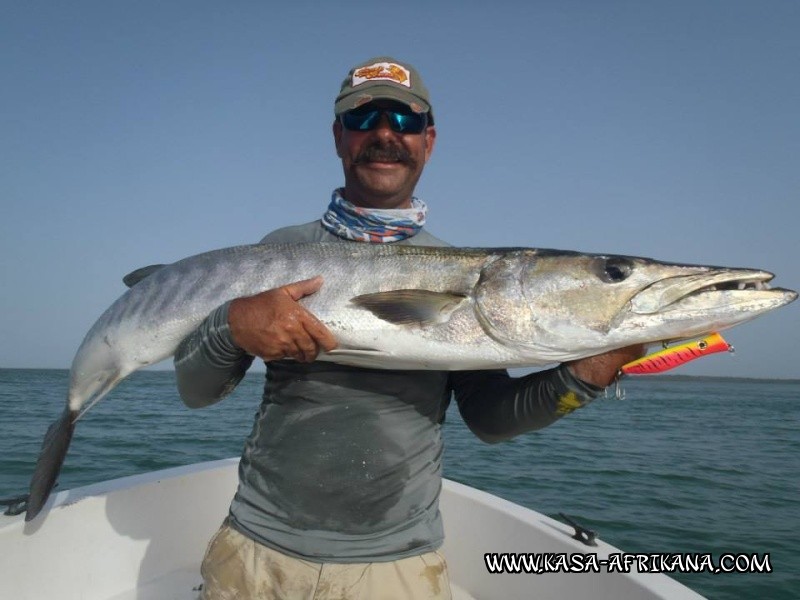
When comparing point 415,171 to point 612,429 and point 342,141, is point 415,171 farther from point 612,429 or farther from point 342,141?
point 612,429

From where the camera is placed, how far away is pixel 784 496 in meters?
10.4

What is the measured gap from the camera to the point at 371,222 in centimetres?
278

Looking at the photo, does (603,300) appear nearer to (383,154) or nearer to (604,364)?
(604,364)

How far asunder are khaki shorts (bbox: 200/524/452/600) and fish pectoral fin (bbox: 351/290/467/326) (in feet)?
3.17

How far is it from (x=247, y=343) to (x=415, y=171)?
124cm

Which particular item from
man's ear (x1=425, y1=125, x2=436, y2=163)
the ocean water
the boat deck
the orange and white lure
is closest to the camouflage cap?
man's ear (x1=425, y1=125, x2=436, y2=163)

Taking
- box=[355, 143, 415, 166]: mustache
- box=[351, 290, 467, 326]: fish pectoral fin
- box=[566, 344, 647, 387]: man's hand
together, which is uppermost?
box=[355, 143, 415, 166]: mustache

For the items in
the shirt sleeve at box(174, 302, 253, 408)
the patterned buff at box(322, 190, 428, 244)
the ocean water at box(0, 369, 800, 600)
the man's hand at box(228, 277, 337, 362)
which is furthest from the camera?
the ocean water at box(0, 369, 800, 600)

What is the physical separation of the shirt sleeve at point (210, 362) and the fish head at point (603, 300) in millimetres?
1076

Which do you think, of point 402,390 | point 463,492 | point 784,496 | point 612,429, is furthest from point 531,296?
point 612,429

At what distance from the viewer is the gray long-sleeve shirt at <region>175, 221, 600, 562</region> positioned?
2246 millimetres

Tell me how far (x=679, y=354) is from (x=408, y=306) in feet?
3.59

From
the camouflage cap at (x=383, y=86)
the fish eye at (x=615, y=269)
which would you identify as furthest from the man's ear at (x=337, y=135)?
the fish eye at (x=615, y=269)

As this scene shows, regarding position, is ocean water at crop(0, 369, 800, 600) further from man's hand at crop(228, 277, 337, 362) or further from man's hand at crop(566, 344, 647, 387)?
man's hand at crop(228, 277, 337, 362)
